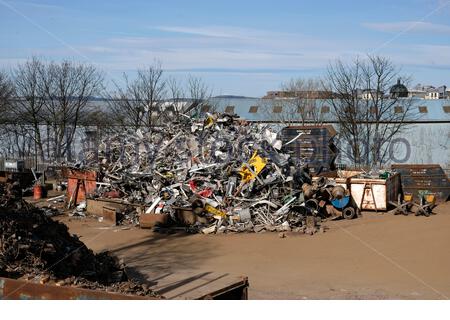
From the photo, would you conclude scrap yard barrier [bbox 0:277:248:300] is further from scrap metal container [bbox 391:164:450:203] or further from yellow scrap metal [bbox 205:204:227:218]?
scrap metal container [bbox 391:164:450:203]

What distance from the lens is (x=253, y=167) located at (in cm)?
1841

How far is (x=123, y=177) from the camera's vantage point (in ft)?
67.2

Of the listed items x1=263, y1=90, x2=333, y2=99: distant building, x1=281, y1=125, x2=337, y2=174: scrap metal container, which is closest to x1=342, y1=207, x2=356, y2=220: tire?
x1=281, y1=125, x2=337, y2=174: scrap metal container

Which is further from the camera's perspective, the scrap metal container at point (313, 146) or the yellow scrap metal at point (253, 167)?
the scrap metal container at point (313, 146)

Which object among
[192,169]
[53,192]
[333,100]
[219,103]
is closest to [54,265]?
[192,169]

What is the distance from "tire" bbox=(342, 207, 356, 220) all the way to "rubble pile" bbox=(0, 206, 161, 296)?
11.3m

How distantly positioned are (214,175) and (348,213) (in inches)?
200

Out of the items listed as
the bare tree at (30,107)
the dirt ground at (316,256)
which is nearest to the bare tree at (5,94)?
the bare tree at (30,107)

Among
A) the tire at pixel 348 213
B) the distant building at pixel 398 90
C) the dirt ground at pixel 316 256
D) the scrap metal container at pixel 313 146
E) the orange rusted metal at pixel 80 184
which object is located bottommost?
the dirt ground at pixel 316 256

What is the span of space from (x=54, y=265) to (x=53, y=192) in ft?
64.4

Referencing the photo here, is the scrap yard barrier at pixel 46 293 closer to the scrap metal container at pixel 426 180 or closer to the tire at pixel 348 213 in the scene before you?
the tire at pixel 348 213

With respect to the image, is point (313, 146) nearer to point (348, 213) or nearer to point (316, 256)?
Result: point (348, 213)

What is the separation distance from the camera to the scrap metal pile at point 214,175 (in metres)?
17.4

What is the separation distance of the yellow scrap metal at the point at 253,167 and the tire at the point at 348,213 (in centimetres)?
348
